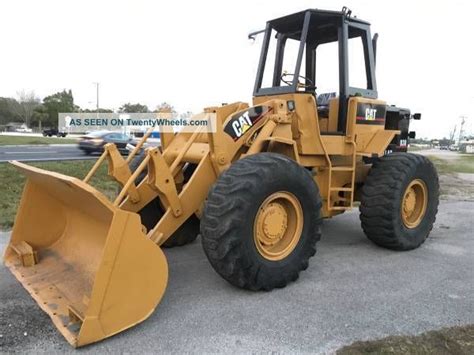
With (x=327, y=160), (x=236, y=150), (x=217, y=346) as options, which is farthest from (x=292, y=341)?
(x=327, y=160)

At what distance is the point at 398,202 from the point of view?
17.2 feet

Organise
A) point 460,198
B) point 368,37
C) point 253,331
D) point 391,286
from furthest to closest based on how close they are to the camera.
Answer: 1. point 460,198
2. point 368,37
3. point 391,286
4. point 253,331

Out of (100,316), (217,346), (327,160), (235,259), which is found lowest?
(217,346)

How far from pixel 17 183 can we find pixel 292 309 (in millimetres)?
7277

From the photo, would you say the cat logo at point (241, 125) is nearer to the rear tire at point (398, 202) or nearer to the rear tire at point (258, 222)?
the rear tire at point (258, 222)

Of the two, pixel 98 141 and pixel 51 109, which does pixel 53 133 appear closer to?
pixel 51 109

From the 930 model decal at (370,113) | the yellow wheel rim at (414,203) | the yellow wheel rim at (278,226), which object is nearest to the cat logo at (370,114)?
the 930 model decal at (370,113)

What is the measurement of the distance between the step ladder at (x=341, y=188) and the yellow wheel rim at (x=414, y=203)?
71cm

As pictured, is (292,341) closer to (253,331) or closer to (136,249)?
(253,331)

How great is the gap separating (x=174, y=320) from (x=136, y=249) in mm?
695

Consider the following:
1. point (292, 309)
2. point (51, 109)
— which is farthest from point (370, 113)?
point (51, 109)

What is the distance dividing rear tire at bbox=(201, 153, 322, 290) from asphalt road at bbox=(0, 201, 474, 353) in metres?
0.24

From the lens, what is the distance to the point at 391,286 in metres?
4.35

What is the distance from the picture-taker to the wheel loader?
129 inches
